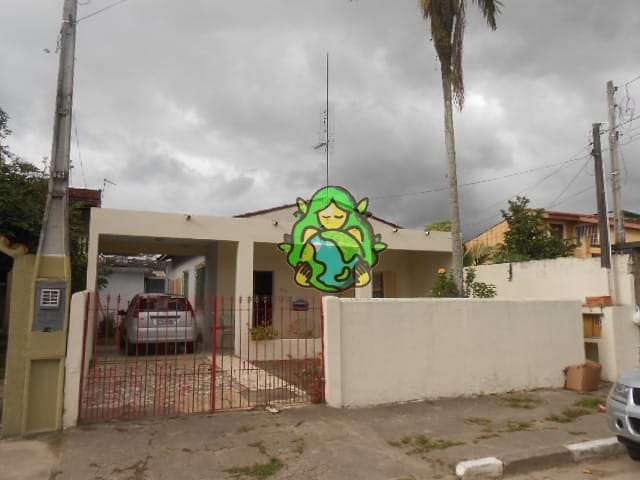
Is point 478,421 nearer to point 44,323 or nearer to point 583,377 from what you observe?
point 583,377

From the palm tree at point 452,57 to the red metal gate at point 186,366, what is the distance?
357cm

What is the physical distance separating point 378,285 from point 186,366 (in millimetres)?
8650

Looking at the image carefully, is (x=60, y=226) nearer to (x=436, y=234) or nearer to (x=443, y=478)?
(x=443, y=478)

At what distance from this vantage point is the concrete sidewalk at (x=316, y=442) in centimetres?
501

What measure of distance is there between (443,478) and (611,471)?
74.0 inches

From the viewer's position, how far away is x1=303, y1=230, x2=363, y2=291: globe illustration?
13.3 m

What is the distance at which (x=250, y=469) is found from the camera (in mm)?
5008

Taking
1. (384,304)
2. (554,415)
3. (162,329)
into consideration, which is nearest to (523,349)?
(554,415)

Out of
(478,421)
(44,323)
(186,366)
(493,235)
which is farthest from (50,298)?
(493,235)

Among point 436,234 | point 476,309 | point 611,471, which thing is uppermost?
A: point 436,234

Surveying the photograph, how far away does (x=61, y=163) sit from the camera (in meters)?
6.28

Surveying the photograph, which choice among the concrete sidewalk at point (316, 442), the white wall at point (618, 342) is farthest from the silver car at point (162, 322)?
the white wall at point (618, 342)

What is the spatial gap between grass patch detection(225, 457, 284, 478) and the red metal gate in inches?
78.2

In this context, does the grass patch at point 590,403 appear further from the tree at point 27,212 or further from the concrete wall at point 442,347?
the tree at point 27,212
